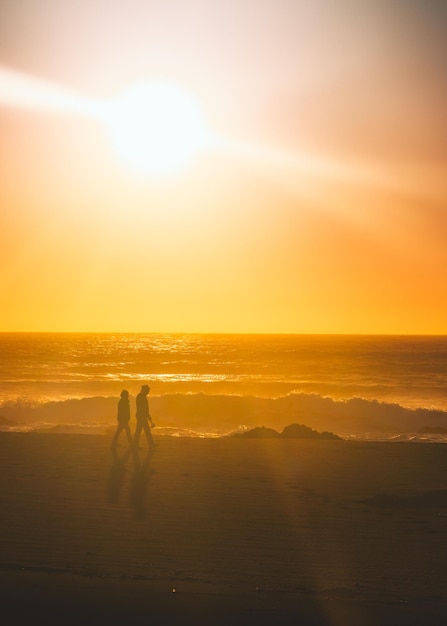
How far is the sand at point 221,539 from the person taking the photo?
769cm

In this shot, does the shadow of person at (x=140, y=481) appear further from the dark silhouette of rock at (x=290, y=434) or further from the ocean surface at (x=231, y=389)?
the ocean surface at (x=231, y=389)

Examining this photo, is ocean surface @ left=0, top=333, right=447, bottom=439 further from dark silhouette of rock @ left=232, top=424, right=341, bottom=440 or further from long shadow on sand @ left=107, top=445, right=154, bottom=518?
long shadow on sand @ left=107, top=445, right=154, bottom=518

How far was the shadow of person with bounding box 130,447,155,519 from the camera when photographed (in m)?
12.0

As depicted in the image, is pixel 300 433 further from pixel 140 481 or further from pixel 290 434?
pixel 140 481

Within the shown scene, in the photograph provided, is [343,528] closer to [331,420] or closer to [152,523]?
[152,523]

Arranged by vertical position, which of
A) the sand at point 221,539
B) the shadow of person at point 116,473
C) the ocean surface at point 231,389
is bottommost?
the ocean surface at point 231,389

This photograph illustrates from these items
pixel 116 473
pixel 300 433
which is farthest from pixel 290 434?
pixel 116 473

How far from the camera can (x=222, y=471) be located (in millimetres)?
15500

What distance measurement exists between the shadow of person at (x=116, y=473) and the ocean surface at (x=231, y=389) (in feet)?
29.0

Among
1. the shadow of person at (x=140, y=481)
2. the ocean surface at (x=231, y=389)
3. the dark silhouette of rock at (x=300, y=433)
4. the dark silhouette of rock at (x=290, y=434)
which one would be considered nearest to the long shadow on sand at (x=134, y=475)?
the shadow of person at (x=140, y=481)

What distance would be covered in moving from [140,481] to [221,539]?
4.18 metres

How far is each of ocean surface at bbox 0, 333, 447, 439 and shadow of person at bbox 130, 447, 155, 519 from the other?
372 inches

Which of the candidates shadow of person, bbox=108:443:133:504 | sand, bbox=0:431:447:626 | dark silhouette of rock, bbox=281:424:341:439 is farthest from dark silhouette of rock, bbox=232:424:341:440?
sand, bbox=0:431:447:626

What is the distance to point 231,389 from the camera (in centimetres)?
6456
